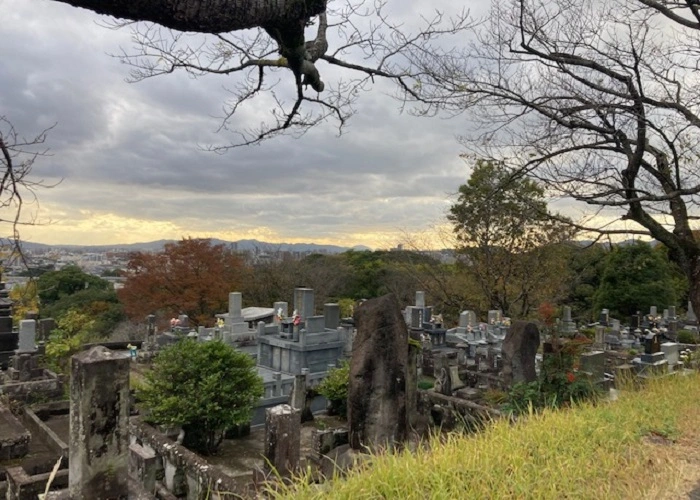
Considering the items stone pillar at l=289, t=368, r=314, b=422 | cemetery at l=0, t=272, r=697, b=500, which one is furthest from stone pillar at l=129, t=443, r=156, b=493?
stone pillar at l=289, t=368, r=314, b=422

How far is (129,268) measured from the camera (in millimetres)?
25516

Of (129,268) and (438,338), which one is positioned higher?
(129,268)

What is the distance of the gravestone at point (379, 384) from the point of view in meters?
6.56

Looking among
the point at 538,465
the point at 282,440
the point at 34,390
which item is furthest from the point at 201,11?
the point at 34,390

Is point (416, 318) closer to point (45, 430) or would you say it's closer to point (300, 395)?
point (300, 395)

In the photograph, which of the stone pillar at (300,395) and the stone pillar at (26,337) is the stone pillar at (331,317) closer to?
the stone pillar at (300,395)

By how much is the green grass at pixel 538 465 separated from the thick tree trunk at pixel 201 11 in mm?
2721

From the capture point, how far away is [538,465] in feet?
12.0

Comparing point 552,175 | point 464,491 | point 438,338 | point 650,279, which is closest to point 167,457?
point 464,491

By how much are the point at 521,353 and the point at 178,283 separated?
1936 cm

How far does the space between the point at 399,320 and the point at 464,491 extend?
3805mm

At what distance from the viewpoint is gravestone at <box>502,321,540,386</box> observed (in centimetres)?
974

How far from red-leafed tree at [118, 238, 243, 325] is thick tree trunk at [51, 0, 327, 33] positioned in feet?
76.8

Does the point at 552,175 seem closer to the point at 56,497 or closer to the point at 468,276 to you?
the point at 56,497
